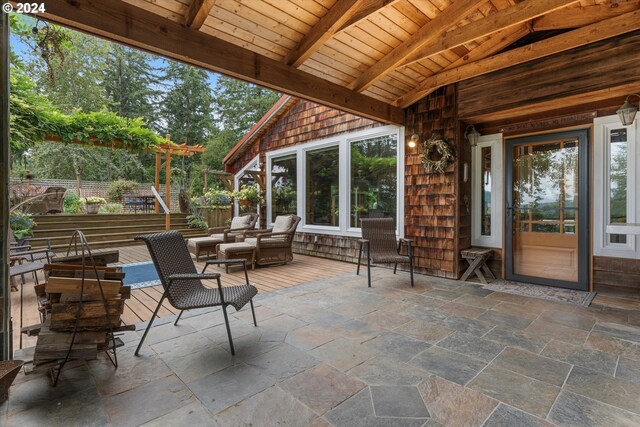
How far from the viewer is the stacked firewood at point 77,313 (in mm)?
1978

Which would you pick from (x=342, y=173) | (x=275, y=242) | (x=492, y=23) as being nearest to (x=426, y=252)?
(x=342, y=173)

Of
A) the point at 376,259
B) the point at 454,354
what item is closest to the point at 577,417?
the point at 454,354

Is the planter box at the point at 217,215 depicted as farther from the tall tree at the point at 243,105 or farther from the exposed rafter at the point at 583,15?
the exposed rafter at the point at 583,15

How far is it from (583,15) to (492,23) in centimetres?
109

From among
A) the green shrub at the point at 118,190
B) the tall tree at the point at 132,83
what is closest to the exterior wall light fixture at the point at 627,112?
the green shrub at the point at 118,190

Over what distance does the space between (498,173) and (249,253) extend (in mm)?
4299

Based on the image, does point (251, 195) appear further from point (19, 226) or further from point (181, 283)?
point (181, 283)

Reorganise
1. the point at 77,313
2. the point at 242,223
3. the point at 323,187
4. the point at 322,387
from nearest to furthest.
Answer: the point at 322,387
the point at 77,313
the point at 242,223
the point at 323,187

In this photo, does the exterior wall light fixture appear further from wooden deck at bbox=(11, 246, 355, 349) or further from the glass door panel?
wooden deck at bbox=(11, 246, 355, 349)

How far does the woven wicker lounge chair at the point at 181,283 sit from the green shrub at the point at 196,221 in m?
7.45

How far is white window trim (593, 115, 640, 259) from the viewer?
377 cm

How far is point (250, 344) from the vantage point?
2.51 meters

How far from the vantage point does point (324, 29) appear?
10.2ft

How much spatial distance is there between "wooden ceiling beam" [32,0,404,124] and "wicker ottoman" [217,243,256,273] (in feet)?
8.98
